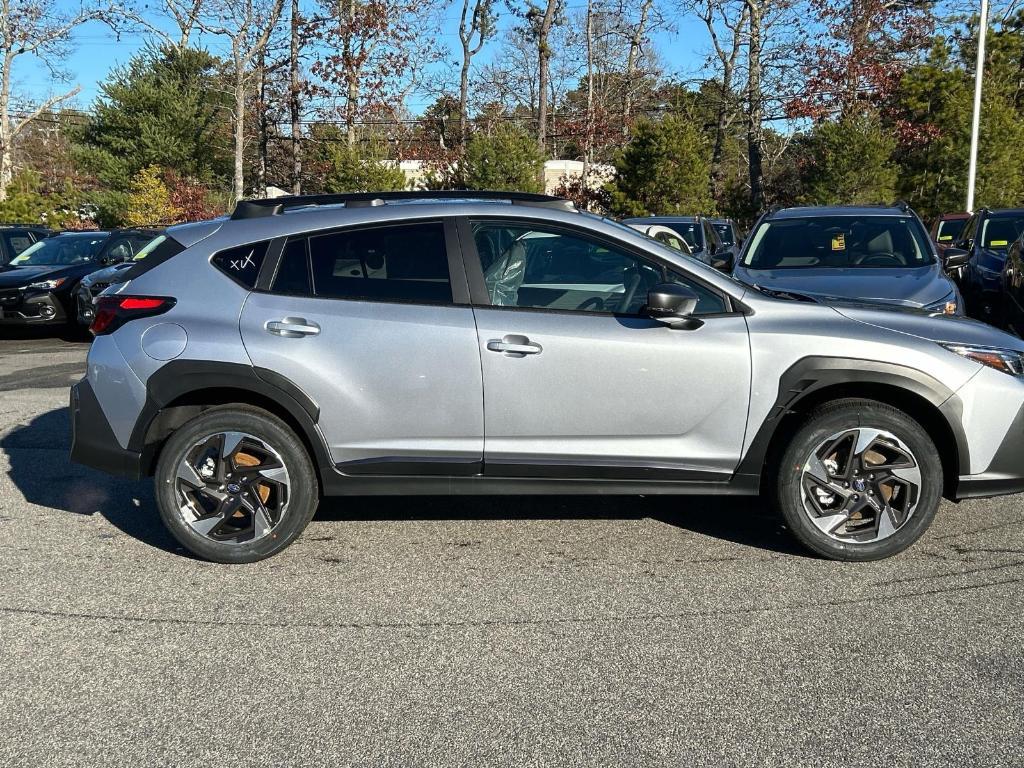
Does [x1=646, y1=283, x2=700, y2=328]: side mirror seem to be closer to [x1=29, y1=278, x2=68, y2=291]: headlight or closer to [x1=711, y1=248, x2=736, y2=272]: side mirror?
[x1=711, y1=248, x2=736, y2=272]: side mirror

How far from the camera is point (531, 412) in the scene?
488cm

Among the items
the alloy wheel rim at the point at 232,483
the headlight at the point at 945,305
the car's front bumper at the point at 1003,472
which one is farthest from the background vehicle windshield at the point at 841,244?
the alloy wheel rim at the point at 232,483

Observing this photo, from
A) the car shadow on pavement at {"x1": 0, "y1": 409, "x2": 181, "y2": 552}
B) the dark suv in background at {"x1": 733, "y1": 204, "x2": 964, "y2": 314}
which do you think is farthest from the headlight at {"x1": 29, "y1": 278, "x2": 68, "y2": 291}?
the dark suv in background at {"x1": 733, "y1": 204, "x2": 964, "y2": 314}

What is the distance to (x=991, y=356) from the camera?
4.96 m

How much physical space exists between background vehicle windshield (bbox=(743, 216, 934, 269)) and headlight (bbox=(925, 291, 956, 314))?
36.7 inches

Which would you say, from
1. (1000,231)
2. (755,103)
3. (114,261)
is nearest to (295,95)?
(755,103)

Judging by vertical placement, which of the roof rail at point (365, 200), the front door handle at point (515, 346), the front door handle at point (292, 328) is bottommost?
the front door handle at point (515, 346)

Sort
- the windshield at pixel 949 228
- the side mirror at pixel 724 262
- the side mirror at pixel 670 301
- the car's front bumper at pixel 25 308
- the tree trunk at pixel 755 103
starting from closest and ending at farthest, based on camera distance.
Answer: the side mirror at pixel 670 301, the side mirror at pixel 724 262, the car's front bumper at pixel 25 308, the windshield at pixel 949 228, the tree trunk at pixel 755 103

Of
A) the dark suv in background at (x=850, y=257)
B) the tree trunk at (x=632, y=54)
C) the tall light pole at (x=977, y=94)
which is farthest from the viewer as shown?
the tree trunk at (x=632, y=54)

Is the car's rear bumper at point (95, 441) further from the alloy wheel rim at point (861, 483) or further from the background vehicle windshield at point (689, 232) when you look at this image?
the background vehicle windshield at point (689, 232)

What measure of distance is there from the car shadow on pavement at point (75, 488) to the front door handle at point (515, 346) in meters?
2.04

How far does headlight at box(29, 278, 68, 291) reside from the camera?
A: 1443 cm

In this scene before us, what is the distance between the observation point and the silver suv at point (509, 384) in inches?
191

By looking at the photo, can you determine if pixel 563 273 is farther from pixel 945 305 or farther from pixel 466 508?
pixel 945 305
